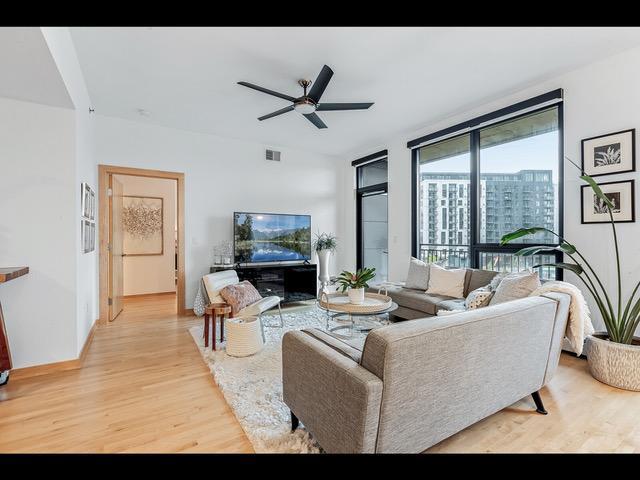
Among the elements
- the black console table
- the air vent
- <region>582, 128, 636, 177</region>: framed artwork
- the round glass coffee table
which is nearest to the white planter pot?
the round glass coffee table

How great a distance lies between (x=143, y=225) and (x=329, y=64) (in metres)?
4.71

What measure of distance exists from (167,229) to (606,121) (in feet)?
21.2

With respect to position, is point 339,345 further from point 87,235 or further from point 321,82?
point 87,235

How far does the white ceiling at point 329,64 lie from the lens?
93.0 inches

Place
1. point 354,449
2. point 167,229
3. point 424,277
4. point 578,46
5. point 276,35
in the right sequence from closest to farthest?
point 354,449 < point 276,35 < point 578,46 < point 424,277 < point 167,229

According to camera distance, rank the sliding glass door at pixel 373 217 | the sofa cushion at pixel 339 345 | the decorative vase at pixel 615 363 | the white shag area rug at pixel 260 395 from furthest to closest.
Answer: the sliding glass door at pixel 373 217 → the decorative vase at pixel 615 363 → the white shag area rug at pixel 260 395 → the sofa cushion at pixel 339 345

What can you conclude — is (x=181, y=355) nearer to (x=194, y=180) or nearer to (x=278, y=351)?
(x=278, y=351)

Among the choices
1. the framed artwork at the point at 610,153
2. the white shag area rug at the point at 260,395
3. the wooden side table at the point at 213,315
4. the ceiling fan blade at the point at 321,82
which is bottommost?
the white shag area rug at the point at 260,395

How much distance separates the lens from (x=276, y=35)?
233cm

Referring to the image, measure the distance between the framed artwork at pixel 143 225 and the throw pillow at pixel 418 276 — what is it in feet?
15.3

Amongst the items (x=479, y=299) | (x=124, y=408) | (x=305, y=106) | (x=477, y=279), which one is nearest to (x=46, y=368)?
(x=124, y=408)

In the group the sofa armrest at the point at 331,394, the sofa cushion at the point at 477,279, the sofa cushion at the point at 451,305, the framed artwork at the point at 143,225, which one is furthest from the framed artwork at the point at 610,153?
the framed artwork at the point at 143,225

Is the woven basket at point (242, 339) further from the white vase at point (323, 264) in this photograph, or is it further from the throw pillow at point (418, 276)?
the white vase at point (323, 264)
